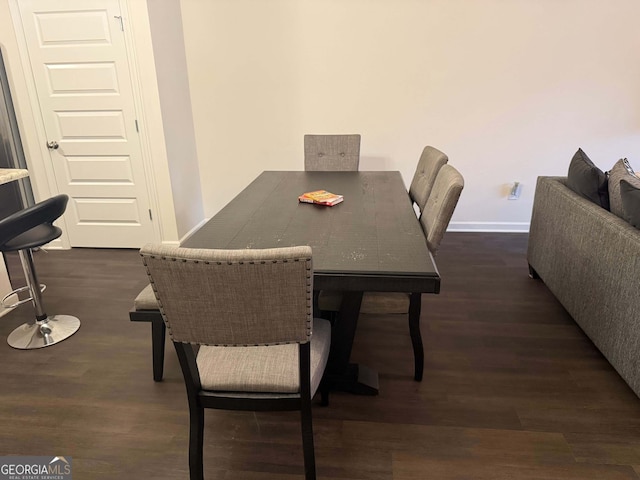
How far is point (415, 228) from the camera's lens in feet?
5.75

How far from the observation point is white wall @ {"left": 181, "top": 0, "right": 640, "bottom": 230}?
3326 millimetres

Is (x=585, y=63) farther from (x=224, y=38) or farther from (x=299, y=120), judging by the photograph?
(x=224, y=38)

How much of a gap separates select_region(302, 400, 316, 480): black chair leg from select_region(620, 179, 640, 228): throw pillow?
1626 mm

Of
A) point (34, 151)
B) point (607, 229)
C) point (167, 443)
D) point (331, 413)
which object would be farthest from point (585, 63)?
point (34, 151)

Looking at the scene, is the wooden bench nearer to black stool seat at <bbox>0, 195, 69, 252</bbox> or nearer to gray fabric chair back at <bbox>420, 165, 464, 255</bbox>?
black stool seat at <bbox>0, 195, 69, 252</bbox>

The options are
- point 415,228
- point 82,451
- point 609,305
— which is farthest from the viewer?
point 609,305

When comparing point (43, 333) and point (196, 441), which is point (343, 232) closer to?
point (196, 441)

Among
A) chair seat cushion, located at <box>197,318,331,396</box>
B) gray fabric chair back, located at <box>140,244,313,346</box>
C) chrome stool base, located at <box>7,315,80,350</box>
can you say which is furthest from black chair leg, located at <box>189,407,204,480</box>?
chrome stool base, located at <box>7,315,80,350</box>

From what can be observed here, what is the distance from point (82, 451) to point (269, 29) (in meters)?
3.17

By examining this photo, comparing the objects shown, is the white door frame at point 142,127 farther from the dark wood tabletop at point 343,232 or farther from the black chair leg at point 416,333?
the black chair leg at point 416,333

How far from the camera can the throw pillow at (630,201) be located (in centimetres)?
185

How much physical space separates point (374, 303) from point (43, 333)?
1843 mm

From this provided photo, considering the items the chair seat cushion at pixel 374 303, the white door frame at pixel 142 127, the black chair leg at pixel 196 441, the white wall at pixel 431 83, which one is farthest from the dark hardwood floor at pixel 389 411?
the white wall at pixel 431 83

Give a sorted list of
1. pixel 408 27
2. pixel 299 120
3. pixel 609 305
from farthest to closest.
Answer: pixel 299 120
pixel 408 27
pixel 609 305
